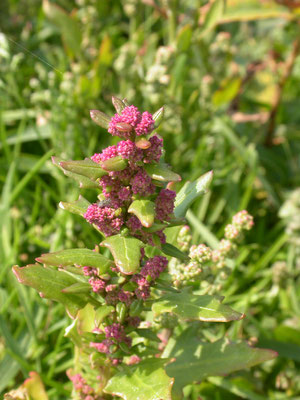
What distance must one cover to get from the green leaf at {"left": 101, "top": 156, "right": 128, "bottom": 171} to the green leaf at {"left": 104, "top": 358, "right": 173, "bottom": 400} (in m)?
0.47

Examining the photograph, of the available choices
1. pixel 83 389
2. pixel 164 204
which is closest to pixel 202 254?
pixel 164 204

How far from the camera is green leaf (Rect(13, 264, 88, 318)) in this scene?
109 cm

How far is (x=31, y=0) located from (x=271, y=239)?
6.71ft

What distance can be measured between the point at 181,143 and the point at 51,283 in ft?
5.01

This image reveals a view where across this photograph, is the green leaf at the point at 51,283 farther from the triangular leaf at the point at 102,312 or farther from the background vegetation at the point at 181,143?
the background vegetation at the point at 181,143

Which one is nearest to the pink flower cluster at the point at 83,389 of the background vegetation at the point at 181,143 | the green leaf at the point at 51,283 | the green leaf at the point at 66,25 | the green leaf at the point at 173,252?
the green leaf at the point at 51,283

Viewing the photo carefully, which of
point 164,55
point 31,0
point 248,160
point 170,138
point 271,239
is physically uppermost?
point 31,0

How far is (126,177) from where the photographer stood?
39.3 inches

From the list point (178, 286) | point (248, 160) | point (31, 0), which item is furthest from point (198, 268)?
point (31, 0)

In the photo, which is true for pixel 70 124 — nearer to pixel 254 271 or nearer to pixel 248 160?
pixel 248 160

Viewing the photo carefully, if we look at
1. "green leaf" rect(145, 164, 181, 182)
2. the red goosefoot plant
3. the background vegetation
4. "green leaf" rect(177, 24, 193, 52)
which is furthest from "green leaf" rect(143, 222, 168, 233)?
"green leaf" rect(177, 24, 193, 52)

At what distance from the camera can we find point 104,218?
1002 millimetres

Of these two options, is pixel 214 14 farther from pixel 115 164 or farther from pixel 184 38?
pixel 115 164

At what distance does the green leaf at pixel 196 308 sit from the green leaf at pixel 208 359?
0.25 metres
